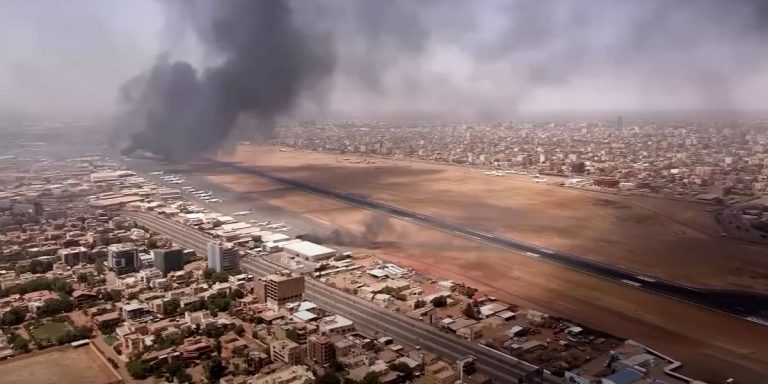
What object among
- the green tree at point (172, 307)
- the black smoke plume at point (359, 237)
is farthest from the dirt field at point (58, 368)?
the black smoke plume at point (359, 237)

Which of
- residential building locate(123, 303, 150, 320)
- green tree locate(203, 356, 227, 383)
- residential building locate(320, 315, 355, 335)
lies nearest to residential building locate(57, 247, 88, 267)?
residential building locate(123, 303, 150, 320)

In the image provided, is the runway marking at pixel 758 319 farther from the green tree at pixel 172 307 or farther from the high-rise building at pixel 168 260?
the high-rise building at pixel 168 260

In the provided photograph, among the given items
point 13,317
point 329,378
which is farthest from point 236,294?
point 329,378

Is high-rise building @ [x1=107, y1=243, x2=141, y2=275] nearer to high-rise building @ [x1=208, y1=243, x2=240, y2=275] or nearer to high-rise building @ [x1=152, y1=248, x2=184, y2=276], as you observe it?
high-rise building @ [x1=152, y1=248, x2=184, y2=276]

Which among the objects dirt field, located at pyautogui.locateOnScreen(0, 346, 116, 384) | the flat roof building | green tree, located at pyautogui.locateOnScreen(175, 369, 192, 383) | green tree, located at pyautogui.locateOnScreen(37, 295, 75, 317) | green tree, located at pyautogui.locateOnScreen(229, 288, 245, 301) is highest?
the flat roof building

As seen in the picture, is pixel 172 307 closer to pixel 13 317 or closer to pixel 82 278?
pixel 13 317
